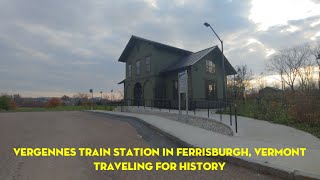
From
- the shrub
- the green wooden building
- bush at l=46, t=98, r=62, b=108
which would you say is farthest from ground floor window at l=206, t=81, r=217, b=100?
bush at l=46, t=98, r=62, b=108

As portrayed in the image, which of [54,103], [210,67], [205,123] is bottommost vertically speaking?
[205,123]

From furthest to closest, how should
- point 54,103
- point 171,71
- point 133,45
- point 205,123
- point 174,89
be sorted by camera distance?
point 54,103, point 133,45, point 174,89, point 171,71, point 205,123

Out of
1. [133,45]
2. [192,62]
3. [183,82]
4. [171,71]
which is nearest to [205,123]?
[183,82]

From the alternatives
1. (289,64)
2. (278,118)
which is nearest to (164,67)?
(278,118)

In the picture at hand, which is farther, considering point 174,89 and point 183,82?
point 174,89

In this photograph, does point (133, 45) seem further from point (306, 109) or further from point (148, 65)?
point (306, 109)

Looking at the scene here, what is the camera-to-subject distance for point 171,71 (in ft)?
78.3

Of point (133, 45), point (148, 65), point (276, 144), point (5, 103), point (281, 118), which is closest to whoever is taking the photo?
point (276, 144)

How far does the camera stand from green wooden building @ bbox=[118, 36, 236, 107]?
23031 millimetres

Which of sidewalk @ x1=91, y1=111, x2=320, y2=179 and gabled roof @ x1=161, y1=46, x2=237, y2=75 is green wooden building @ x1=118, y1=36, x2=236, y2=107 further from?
sidewalk @ x1=91, y1=111, x2=320, y2=179

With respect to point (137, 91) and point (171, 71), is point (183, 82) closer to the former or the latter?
point (171, 71)

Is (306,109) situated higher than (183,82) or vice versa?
(183,82)

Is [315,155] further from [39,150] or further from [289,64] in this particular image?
[289,64]

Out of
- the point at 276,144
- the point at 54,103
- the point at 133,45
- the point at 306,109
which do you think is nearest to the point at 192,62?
the point at 133,45
